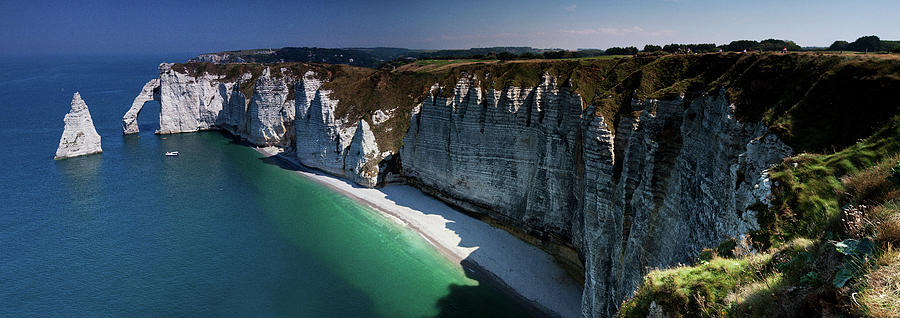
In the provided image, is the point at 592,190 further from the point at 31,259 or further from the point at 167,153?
the point at 167,153

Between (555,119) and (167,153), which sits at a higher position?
(555,119)

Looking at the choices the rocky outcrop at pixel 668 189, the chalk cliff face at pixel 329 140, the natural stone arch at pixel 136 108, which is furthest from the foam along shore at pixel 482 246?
the natural stone arch at pixel 136 108

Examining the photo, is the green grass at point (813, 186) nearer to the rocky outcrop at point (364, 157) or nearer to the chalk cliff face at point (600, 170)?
the chalk cliff face at point (600, 170)

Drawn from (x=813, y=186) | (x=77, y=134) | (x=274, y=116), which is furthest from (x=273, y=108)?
(x=813, y=186)

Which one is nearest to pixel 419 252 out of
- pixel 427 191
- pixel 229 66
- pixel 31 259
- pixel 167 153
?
pixel 427 191

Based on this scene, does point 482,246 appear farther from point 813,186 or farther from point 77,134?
point 77,134
